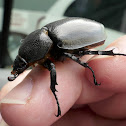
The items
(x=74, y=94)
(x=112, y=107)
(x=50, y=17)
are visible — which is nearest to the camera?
(x=74, y=94)

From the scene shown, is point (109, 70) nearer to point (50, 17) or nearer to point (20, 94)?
point (20, 94)

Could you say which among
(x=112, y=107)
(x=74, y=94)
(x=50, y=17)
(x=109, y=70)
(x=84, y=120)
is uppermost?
(x=109, y=70)

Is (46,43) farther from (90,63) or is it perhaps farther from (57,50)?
(90,63)

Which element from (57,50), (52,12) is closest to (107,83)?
→ (57,50)

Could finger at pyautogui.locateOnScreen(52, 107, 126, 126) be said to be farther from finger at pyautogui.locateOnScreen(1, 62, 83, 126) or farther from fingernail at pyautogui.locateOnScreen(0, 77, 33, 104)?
fingernail at pyautogui.locateOnScreen(0, 77, 33, 104)

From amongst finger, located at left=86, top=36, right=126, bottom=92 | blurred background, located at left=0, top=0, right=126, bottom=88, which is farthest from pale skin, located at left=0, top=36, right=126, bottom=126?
blurred background, located at left=0, top=0, right=126, bottom=88

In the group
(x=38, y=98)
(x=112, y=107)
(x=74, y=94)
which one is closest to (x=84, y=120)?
(x=112, y=107)

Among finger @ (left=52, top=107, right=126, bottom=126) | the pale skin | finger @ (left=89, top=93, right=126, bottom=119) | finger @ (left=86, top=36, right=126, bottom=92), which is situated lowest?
finger @ (left=52, top=107, right=126, bottom=126)
